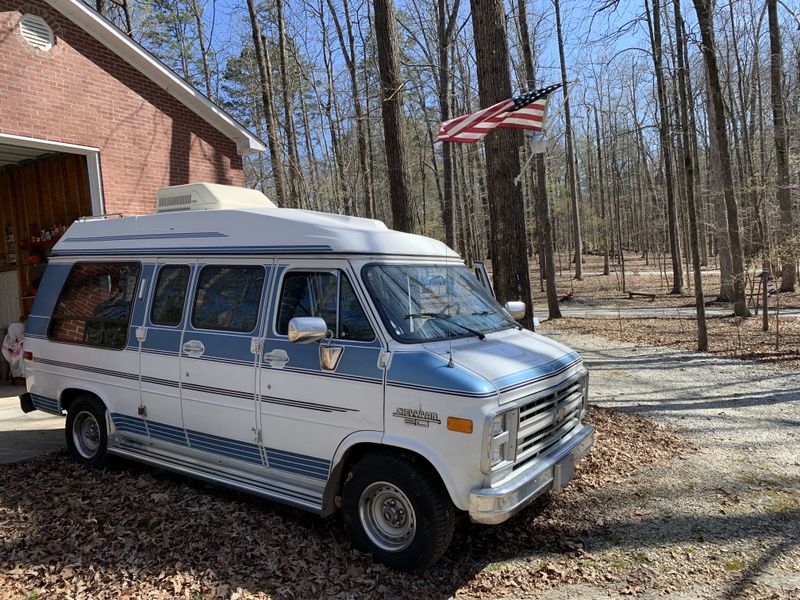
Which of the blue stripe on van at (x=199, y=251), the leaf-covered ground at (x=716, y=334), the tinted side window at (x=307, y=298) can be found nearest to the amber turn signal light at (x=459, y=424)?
the tinted side window at (x=307, y=298)

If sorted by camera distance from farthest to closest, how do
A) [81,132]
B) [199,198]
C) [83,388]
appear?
[81,132] → [199,198] → [83,388]

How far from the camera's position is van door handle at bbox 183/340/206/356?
4.83 metres

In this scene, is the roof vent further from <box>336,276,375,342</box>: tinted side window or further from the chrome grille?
the chrome grille

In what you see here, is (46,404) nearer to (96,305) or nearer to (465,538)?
(96,305)

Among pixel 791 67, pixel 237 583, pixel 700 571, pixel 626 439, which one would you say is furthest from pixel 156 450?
pixel 791 67

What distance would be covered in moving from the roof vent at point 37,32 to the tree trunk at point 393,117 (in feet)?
18.0

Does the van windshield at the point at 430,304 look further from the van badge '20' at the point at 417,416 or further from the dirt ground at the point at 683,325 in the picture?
the dirt ground at the point at 683,325

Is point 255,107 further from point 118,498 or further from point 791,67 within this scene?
point 791,67

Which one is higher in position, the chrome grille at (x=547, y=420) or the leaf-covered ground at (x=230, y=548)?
the chrome grille at (x=547, y=420)

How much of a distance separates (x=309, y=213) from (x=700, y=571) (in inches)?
157

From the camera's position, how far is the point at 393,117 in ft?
35.9

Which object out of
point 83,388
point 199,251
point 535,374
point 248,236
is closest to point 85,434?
point 83,388

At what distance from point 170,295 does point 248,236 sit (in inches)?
43.2

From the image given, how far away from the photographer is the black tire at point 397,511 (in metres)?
3.62
